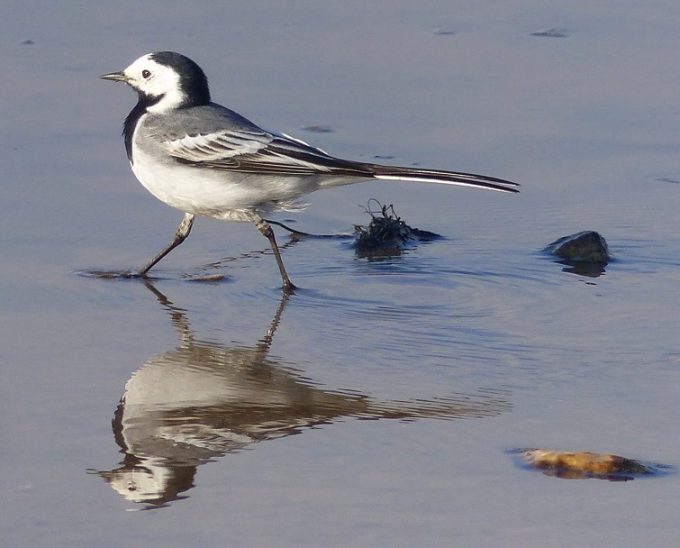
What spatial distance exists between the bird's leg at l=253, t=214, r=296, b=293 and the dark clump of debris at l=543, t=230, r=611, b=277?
1343 millimetres

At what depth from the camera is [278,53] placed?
10094 millimetres

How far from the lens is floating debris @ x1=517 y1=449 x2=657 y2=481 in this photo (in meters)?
4.73

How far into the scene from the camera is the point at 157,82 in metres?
7.80

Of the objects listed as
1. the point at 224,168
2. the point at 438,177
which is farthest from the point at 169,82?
the point at 438,177

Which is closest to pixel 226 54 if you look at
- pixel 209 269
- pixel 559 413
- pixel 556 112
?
pixel 556 112

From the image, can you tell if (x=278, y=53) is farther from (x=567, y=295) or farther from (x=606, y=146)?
(x=567, y=295)

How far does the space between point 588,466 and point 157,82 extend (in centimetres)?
383

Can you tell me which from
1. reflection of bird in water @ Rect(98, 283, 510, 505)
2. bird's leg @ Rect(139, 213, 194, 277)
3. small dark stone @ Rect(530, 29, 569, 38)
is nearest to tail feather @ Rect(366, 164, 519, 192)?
bird's leg @ Rect(139, 213, 194, 277)

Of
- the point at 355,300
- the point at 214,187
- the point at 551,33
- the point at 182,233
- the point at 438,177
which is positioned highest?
the point at 551,33

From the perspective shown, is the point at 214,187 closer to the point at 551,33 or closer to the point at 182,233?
the point at 182,233

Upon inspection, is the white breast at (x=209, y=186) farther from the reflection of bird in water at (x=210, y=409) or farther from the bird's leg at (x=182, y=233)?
the reflection of bird in water at (x=210, y=409)

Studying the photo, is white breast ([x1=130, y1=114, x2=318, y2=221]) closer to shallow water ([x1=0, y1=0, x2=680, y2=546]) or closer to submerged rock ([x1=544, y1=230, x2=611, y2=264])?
shallow water ([x1=0, y1=0, x2=680, y2=546])

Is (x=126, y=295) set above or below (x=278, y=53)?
below

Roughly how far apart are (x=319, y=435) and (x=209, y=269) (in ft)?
7.42
